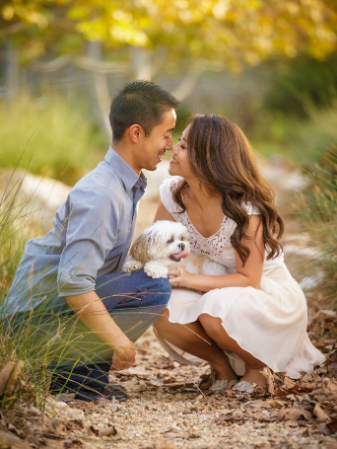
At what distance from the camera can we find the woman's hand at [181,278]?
2.88m

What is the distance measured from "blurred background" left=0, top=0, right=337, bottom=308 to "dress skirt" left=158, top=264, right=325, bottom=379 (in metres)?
0.61

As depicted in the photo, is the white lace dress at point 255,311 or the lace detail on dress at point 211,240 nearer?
the white lace dress at point 255,311

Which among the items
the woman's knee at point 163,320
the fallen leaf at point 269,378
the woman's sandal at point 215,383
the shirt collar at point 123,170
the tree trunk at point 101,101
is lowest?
the tree trunk at point 101,101

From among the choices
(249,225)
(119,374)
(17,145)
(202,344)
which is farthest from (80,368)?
(17,145)

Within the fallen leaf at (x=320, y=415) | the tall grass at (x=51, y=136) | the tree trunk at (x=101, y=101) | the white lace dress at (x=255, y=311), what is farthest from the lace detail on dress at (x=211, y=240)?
the tree trunk at (x=101, y=101)

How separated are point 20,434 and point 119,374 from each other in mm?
1304

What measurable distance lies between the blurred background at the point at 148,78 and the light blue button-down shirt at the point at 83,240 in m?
0.33

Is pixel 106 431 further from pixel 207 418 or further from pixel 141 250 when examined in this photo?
pixel 141 250

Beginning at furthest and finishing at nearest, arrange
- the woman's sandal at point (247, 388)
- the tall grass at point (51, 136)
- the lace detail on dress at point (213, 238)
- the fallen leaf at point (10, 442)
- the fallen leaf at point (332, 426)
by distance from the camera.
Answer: the tall grass at point (51, 136)
the lace detail on dress at point (213, 238)
the woman's sandal at point (247, 388)
the fallen leaf at point (332, 426)
the fallen leaf at point (10, 442)

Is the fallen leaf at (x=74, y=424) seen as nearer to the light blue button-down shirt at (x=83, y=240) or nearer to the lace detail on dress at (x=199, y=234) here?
the light blue button-down shirt at (x=83, y=240)

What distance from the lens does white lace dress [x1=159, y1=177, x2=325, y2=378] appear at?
111 inches

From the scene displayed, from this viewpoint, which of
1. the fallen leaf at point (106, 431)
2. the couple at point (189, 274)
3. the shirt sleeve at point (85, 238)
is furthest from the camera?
the couple at point (189, 274)

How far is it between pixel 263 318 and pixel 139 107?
135cm

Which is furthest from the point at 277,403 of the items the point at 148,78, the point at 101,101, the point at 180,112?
the point at 180,112
